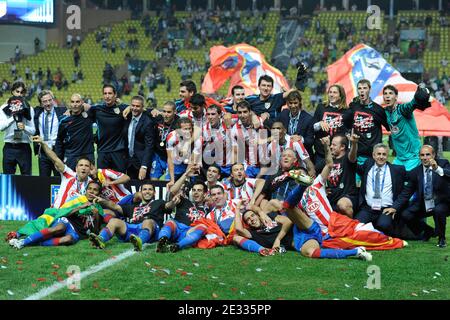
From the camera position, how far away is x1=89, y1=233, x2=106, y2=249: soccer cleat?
8659 millimetres

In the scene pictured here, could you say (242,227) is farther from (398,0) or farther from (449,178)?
(398,0)

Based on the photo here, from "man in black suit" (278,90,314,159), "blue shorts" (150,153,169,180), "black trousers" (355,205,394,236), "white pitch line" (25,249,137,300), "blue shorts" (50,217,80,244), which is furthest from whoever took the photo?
"blue shorts" (150,153,169,180)

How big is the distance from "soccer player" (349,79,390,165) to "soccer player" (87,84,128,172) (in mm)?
3031

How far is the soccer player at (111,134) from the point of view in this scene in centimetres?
1067

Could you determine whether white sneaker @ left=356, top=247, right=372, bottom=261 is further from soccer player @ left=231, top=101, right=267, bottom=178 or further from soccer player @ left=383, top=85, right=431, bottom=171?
soccer player @ left=231, top=101, right=267, bottom=178

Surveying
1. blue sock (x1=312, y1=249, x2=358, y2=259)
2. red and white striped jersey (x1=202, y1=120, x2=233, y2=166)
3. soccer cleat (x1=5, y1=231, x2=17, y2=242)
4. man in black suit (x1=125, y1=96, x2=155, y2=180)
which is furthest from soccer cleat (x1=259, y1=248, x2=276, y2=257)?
soccer cleat (x1=5, y1=231, x2=17, y2=242)

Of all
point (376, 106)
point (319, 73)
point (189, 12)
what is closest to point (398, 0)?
point (319, 73)

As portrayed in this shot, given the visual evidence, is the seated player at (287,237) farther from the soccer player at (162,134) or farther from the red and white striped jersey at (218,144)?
the soccer player at (162,134)

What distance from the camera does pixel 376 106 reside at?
1002 cm

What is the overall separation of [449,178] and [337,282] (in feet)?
8.66

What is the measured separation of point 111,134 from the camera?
1070cm

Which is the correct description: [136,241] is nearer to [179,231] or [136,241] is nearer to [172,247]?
[172,247]

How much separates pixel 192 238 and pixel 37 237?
1.67 metres

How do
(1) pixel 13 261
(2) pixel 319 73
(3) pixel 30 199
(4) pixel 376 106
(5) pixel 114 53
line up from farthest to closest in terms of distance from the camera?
1. (5) pixel 114 53
2. (2) pixel 319 73
3. (3) pixel 30 199
4. (4) pixel 376 106
5. (1) pixel 13 261
